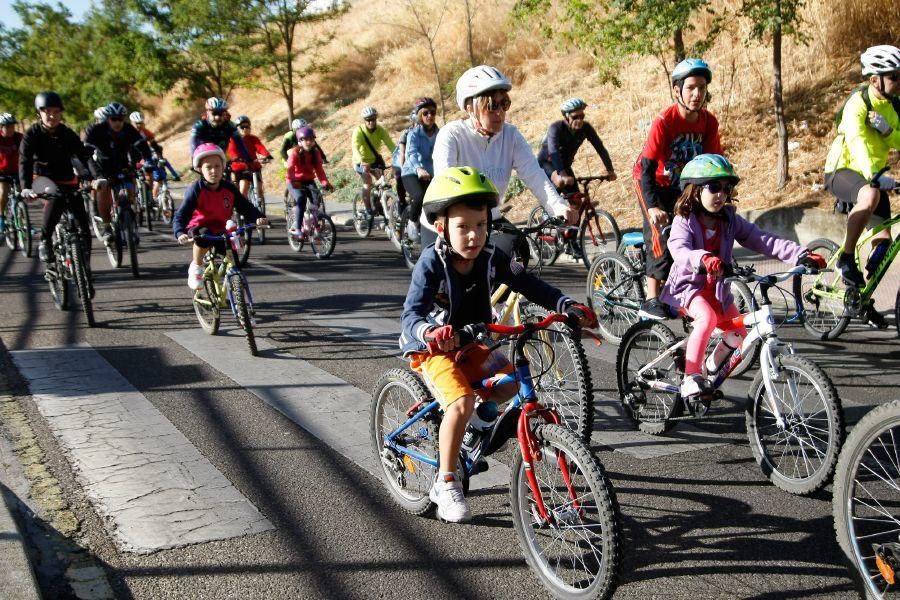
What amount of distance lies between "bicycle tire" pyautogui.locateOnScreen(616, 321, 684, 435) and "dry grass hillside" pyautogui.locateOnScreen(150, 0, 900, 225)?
8018mm

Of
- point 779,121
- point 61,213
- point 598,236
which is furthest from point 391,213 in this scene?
point 779,121

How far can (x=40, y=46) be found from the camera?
2019 inches

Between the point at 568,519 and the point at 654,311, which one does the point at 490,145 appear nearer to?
the point at 654,311

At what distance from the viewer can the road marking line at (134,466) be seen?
4.23 meters

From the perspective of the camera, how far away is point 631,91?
66.3 ft

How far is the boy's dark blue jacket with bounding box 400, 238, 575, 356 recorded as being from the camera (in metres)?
3.89

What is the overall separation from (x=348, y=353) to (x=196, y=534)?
3651 mm

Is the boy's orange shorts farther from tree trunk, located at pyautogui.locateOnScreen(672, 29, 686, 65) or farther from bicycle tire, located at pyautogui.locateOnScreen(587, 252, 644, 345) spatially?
tree trunk, located at pyautogui.locateOnScreen(672, 29, 686, 65)

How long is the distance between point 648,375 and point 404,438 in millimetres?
1740

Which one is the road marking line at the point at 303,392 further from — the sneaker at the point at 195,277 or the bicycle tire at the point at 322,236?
the bicycle tire at the point at 322,236

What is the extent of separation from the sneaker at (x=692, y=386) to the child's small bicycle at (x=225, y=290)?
411 centimetres

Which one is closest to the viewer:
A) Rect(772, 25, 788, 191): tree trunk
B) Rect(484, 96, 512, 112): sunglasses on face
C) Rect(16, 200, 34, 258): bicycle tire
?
Rect(484, 96, 512, 112): sunglasses on face

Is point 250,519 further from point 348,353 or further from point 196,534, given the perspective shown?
point 348,353

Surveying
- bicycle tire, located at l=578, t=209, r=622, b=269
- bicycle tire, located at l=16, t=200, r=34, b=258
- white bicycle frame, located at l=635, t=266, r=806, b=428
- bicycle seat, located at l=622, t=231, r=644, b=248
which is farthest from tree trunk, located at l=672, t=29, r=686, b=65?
bicycle tire, located at l=16, t=200, r=34, b=258
